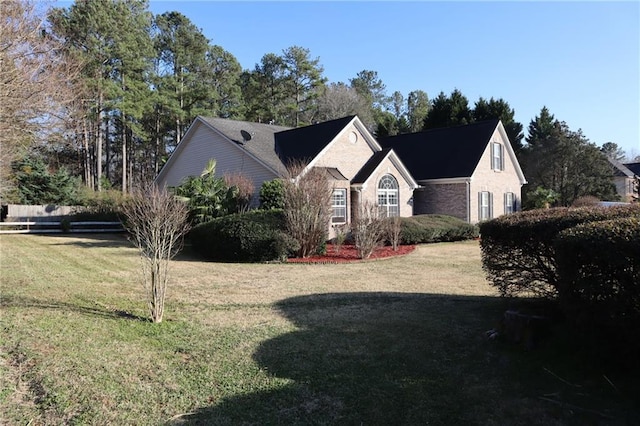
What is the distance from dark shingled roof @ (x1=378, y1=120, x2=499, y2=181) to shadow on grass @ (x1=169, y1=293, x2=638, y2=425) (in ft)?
66.3

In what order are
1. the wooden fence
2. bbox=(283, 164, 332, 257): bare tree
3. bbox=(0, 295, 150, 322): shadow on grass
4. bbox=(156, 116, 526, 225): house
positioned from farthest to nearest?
the wooden fence < bbox=(156, 116, 526, 225): house < bbox=(283, 164, 332, 257): bare tree < bbox=(0, 295, 150, 322): shadow on grass

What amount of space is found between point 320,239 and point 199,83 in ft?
103

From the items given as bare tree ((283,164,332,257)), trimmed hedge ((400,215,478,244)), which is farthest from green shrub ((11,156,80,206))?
trimmed hedge ((400,215,478,244))

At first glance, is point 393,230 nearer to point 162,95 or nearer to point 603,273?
point 603,273

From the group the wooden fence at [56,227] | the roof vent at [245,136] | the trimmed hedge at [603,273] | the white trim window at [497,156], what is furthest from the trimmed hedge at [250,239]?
the white trim window at [497,156]

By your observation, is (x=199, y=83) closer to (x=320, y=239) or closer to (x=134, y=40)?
(x=134, y=40)

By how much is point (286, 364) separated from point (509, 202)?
27.6m

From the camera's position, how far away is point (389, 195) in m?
23.1

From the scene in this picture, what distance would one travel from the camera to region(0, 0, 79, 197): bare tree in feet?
33.1

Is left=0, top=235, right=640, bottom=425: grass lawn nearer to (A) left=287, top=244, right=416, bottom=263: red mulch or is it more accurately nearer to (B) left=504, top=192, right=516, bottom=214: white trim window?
(A) left=287, top=244, right=416, bottom=263: red mulch

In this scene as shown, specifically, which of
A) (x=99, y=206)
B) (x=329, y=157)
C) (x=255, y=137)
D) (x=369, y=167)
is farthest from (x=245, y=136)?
(x=99, y=206)

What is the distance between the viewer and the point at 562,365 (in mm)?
4422

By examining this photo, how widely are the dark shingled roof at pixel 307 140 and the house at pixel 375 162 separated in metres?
0.06

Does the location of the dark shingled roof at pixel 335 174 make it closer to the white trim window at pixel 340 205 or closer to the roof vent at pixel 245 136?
the white trim window at pixel 340 205
